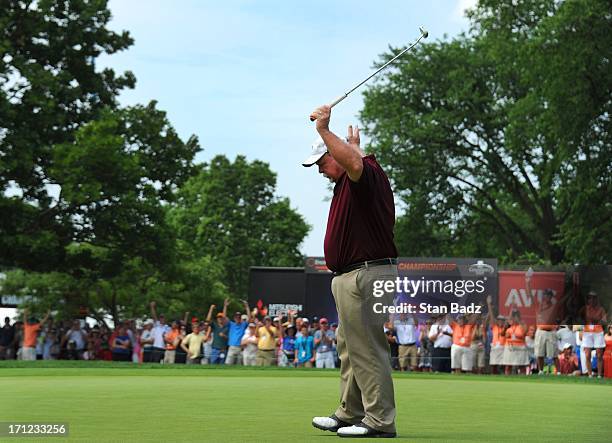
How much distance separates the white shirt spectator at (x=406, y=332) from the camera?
2795cm

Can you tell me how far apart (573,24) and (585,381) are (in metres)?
19.1

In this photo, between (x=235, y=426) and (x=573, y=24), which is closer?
(x=235, y=426)

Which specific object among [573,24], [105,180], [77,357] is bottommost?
[77,357]

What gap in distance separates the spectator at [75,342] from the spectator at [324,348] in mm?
7763

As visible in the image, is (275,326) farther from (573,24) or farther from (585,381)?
(573,24)

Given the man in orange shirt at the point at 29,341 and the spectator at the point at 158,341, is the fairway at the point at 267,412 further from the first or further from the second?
the spectator at the point at 158,341

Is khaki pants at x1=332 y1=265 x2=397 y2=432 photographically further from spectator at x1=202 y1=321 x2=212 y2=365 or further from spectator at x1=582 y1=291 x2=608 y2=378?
spectator at x1=202 y1=321 x2=212 y2=365

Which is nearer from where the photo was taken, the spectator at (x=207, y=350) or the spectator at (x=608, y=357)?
the spectator at (x=608, y=357)

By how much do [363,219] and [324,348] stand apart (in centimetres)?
2109

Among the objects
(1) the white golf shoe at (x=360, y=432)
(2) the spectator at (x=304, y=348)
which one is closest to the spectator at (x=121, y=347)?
(2) the spectator at (x=304, y=348)

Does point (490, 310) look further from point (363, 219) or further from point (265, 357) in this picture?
point (363, 219)

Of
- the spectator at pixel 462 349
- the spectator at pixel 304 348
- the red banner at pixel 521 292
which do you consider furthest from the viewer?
the spectator at pixel 304 348

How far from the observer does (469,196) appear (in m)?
56.9

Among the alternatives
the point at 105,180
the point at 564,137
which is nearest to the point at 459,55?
the point at 564,137
